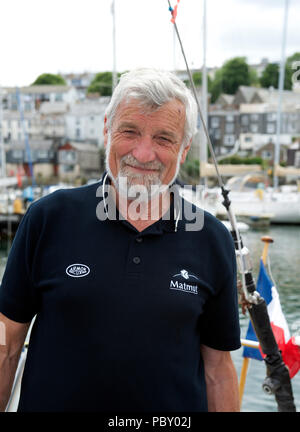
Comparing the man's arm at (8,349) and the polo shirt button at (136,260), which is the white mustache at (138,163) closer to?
the polo shirt button at (136,260)

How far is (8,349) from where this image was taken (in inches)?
72.7

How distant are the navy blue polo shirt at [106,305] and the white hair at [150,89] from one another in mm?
385

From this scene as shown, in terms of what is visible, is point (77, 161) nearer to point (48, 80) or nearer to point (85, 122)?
point (85, 122)

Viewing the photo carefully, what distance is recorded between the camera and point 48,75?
283 feet

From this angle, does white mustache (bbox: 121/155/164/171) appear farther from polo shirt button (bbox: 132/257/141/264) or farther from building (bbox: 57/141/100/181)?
building (bbox: 57/141/100/181)

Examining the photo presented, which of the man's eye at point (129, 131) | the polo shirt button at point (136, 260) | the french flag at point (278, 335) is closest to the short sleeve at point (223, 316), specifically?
the polo shirt button at point (136, 260)

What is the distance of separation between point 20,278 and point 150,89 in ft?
2.59

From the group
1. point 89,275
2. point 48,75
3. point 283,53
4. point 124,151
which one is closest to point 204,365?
point 89,275

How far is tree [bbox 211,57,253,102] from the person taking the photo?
7831 centimetres

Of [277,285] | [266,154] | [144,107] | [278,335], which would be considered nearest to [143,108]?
[144,107]

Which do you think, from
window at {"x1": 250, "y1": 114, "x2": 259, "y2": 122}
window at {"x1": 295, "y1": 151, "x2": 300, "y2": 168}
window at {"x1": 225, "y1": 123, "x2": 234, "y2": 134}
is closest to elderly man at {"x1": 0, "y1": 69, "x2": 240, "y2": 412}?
window at {"x1": 295, "y1": 151, "x2": 300, "y2": 168}

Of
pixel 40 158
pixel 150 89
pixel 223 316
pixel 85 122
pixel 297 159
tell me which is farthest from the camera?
pixel 85 122
